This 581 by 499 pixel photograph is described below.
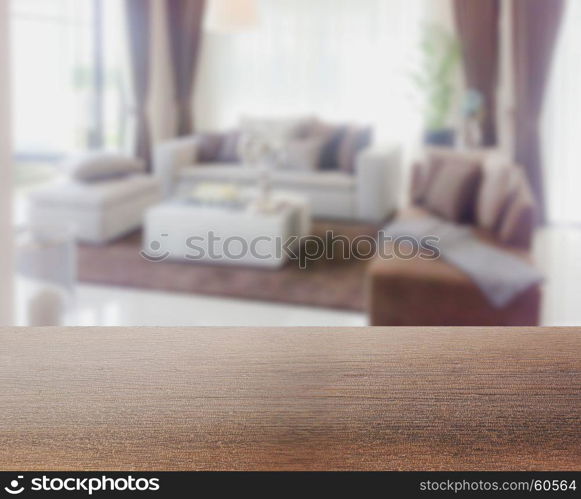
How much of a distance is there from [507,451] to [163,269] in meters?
Answer: 4.02

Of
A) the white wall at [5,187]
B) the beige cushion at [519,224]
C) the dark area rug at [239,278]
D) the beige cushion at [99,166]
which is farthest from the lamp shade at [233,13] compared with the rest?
the white wall at [5,187]

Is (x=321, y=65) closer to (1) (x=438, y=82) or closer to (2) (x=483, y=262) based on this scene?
(1) (x=438, y=82)

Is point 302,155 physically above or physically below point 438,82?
below

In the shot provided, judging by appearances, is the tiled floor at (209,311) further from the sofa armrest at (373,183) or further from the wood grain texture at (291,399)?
the wood grain texture at (291,399)

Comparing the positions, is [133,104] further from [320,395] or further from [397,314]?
[320,395]

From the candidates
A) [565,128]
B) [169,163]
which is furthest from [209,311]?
[565,128]

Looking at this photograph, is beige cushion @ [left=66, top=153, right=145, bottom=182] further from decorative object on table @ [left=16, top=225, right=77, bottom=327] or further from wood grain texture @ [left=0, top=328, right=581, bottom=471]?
wood grain texture @ [left=0, top=328, right=581, bottom=471]

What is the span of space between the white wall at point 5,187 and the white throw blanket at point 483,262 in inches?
73.0

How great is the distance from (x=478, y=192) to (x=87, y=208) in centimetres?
249

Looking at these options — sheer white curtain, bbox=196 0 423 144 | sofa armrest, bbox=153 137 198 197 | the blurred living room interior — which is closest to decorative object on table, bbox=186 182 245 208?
the blurred living room interior

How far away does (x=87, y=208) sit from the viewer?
4859mm

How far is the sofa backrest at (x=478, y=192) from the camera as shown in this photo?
3398mm

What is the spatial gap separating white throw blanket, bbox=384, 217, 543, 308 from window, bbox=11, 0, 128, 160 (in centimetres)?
382
